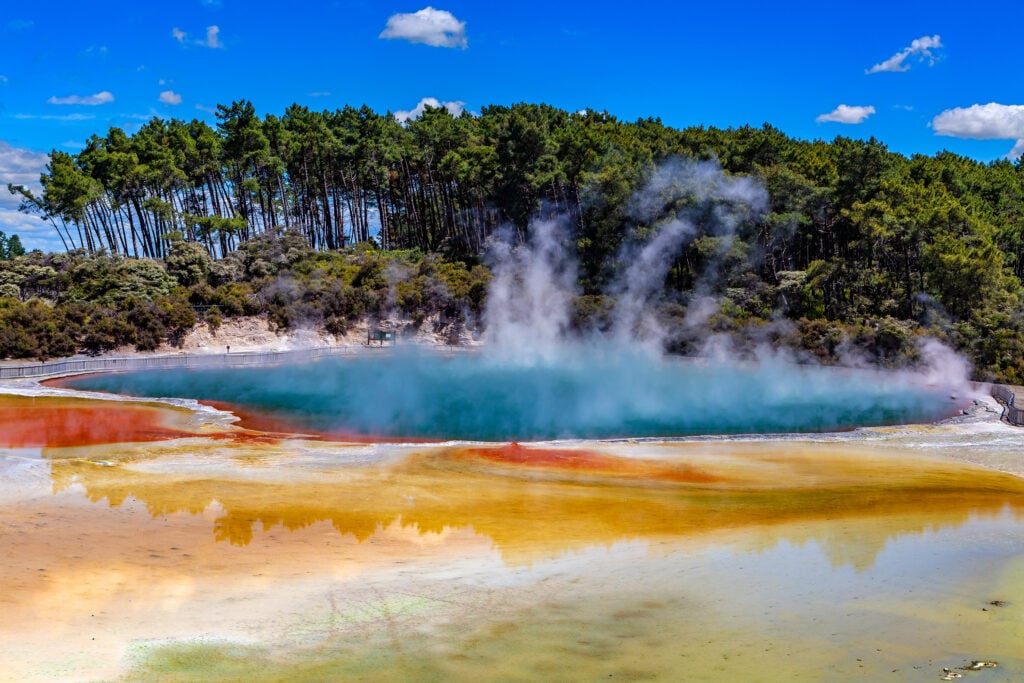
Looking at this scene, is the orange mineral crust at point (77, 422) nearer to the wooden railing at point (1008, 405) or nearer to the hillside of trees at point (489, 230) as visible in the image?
the hillside of trees at point (489, 230)

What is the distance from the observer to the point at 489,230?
59.5 meters

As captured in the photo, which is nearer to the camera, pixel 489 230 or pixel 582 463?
pixel 582 463

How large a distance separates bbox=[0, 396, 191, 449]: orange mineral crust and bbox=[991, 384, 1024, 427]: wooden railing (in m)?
24.9

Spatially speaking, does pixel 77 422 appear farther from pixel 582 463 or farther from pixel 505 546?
pixel 505 546

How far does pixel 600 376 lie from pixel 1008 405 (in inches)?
635

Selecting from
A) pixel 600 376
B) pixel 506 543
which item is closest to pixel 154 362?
pixel 600 376

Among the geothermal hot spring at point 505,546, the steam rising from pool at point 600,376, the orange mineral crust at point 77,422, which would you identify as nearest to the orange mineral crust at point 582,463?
the geothermal hot spring at point 505,546

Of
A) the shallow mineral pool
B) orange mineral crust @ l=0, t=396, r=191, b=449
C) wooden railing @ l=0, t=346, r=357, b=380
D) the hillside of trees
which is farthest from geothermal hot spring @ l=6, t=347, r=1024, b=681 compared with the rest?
the hillside of trees

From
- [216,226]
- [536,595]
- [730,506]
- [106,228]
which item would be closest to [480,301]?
[216,226]

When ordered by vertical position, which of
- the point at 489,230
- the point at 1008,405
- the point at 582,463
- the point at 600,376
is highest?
the point at 489,230

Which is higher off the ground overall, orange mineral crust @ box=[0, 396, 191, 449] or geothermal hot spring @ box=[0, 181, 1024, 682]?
orange mineral crust @ box=[0, 396, 191, 449]

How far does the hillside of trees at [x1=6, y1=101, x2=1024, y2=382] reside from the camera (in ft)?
129

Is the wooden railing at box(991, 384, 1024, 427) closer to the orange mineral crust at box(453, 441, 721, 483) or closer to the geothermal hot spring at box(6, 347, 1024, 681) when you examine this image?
the geothermal hot spring at box(6, 347, 1024, 681)

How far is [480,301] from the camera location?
163 ft
